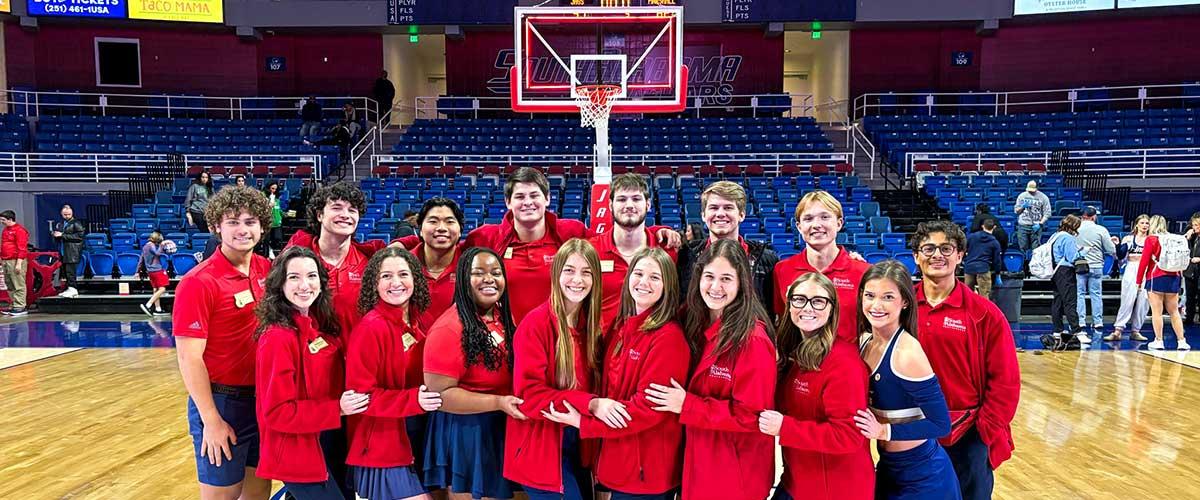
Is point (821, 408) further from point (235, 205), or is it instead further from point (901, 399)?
point (235, 205)

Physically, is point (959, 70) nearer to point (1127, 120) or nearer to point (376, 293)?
point (1127, 120)

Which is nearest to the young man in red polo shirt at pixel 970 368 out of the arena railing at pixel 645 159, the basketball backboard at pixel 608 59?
the basketball backboard at pixel 608 59

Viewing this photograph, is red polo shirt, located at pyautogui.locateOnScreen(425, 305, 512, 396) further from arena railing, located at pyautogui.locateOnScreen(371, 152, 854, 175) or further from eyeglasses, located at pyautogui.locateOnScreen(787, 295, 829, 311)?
arena railing, located at pyautogui.locateOnScreen(371, 152, 854, 175)

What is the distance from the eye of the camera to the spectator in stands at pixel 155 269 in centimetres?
1019

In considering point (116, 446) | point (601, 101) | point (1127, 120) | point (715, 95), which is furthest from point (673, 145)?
point (116, 446)

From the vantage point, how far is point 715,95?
19531 millimetres

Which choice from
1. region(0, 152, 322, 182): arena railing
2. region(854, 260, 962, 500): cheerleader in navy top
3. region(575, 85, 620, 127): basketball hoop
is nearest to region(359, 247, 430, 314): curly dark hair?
region(854, 260, 962, 500): cheerleader in navy top

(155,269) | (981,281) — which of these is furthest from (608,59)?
(155,269)

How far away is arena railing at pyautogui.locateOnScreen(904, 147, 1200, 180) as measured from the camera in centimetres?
1347

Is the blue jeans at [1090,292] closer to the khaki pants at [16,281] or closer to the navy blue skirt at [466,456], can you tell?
the navy blue skirt at [466,456]

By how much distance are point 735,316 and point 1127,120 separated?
17.3 m

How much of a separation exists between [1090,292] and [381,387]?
348 inches

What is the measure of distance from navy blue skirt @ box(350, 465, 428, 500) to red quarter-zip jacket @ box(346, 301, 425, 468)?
3cm

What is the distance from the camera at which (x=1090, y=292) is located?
340 inches
